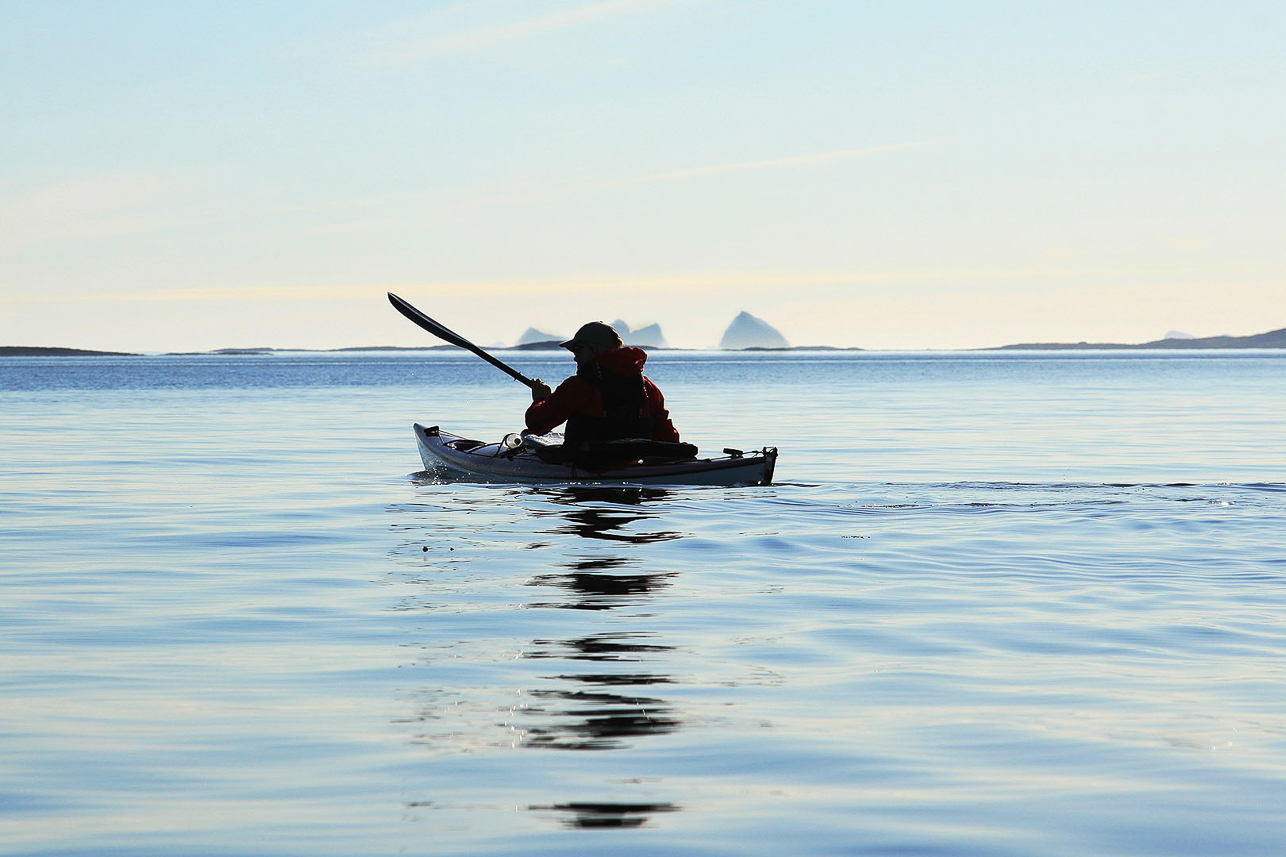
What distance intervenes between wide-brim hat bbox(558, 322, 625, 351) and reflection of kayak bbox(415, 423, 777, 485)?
143cm

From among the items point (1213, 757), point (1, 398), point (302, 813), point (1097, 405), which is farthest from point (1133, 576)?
point (1, 398)

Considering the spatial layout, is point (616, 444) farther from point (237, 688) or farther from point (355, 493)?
point (237, 688)

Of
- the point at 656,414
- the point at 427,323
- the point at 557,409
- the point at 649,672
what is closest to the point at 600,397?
the point at 557,409

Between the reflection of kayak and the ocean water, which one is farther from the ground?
the reflection of kayak

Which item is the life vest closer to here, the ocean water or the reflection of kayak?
the reflection of kayak

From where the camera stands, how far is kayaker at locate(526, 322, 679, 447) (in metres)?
16.4

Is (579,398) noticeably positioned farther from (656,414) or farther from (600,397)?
(656,414)

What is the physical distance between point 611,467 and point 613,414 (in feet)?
2.36

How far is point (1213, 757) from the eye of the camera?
561 cm

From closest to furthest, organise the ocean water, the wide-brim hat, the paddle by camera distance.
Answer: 1. the ocean water
2. the wide-brim hat
3. the paddle

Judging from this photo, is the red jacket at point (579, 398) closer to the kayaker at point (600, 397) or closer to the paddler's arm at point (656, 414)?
the kayaker at point (600, 397)

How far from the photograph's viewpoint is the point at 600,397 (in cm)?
1680

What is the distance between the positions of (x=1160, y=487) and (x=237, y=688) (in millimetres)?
13523

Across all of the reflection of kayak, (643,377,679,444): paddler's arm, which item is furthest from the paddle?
(643,377,679,444): paddler's arm
